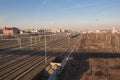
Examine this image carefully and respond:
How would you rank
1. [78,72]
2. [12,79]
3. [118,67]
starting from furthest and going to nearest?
[118,67] < [78,72] < [12,79]

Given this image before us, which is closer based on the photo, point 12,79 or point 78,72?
point 12,79

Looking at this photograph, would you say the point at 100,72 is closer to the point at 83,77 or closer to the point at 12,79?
the point at 83,77

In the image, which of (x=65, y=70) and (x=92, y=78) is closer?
(x=92, y=78)

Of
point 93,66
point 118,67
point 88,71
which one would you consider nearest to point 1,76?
point 88,71

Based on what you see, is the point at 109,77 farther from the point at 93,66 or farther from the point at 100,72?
the point at 93,66

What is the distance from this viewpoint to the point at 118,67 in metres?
24.9

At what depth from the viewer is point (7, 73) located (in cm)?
1867

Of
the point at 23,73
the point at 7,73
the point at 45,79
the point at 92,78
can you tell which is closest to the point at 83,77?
the point at 92,78

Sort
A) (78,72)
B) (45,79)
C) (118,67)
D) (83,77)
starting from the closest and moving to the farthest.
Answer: (45,79) < (83,77) < (78,72) < (118,67)

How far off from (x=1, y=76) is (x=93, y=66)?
11.6 meters

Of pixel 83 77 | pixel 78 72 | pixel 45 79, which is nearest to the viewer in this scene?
pixel 45 79

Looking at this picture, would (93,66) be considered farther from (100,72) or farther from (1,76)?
(1,76)

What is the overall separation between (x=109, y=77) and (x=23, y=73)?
799cm

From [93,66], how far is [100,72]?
3.34m
